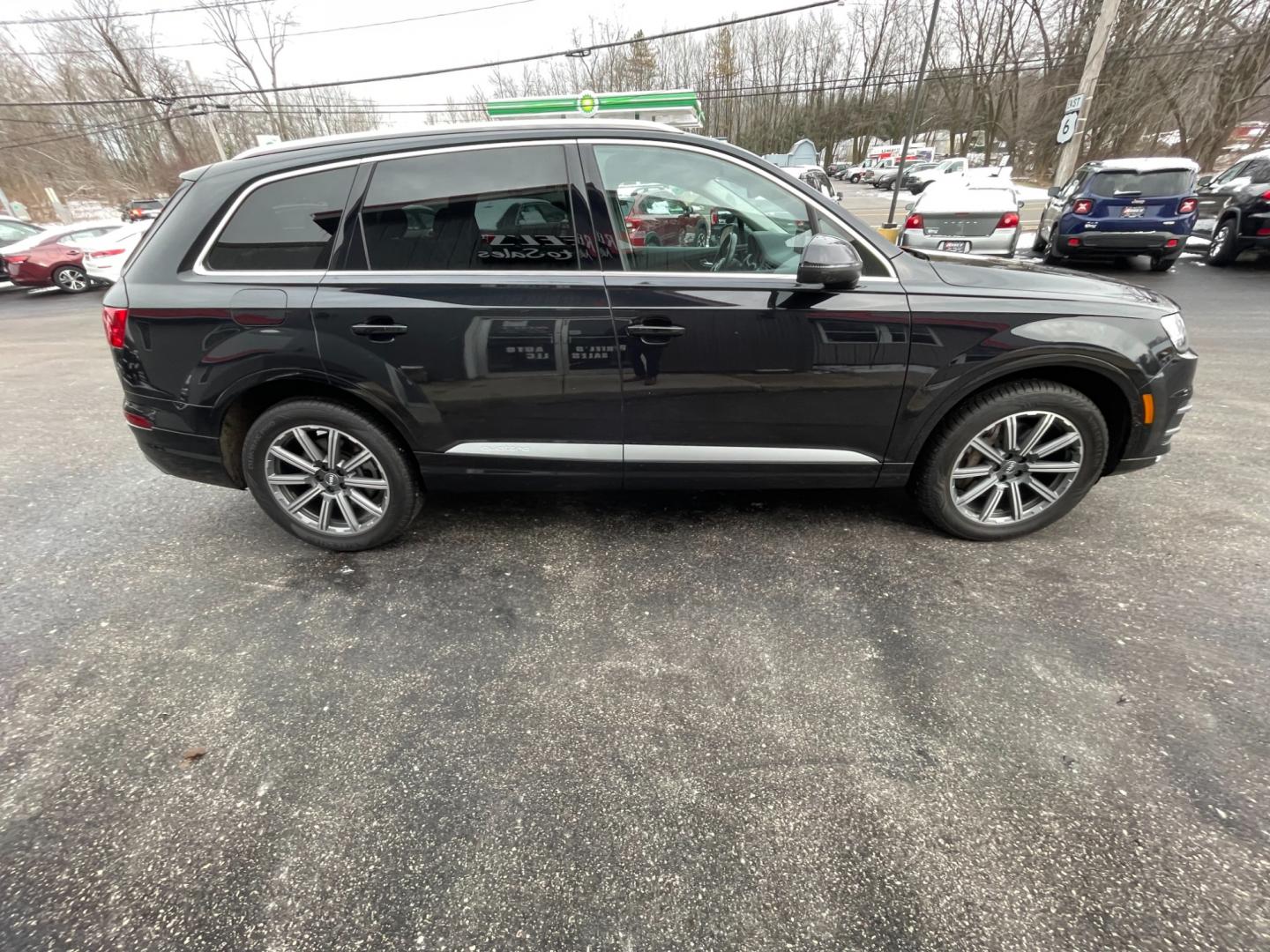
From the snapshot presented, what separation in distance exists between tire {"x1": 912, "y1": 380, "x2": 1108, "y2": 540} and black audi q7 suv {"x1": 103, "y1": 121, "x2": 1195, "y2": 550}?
0.05ft

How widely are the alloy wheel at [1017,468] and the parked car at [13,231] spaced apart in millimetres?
18563

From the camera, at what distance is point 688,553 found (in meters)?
3.01

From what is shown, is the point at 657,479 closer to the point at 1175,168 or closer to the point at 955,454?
the point at 955,454

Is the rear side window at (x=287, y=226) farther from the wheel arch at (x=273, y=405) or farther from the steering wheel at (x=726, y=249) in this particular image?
the steering wheel at (x=726, y=249)

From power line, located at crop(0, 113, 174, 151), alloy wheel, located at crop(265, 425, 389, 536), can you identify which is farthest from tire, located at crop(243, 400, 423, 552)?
power line, located at crop(0, 113, 174, 151)

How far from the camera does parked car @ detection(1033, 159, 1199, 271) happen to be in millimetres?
9047

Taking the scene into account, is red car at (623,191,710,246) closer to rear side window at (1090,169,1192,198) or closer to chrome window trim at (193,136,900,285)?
chrome window trim at (193,136,900,285)

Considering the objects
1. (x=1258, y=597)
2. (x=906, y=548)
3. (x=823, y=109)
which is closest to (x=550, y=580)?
(x=906, y=548)

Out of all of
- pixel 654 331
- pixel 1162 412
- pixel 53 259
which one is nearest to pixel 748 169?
pixel 654 331

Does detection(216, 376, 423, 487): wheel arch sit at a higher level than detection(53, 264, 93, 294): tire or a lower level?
higher

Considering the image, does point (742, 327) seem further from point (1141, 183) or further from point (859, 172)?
Answer: point (859, 172)

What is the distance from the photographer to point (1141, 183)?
9.16m

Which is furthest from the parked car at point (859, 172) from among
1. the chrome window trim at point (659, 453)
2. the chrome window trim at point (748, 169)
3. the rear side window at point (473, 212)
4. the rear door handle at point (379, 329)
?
the rear door handle at point (379, 329)

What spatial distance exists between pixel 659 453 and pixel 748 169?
128 cm
